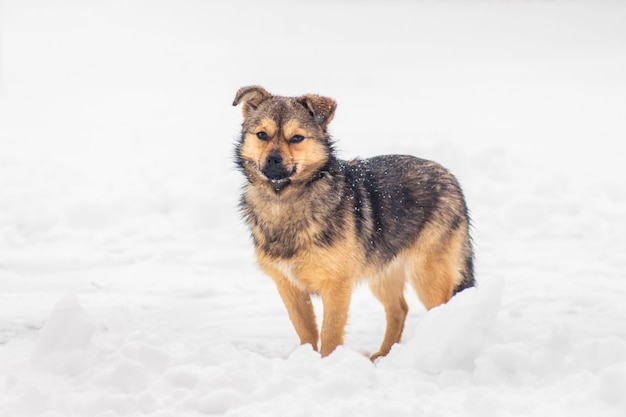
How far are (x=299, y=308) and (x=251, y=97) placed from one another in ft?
5.43

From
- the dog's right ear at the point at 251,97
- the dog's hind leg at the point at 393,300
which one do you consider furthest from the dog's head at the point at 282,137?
the dog's hind leg at the point at 393,300

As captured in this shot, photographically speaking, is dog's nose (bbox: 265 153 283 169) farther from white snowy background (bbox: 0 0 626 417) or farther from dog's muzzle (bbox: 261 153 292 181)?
white snowy background (bbox: 0 0 626 417)

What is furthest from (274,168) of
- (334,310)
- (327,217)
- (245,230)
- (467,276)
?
(245,230)

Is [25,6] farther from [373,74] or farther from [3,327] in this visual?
[3,327]

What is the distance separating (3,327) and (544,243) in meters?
6.73

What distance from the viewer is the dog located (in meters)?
5.38

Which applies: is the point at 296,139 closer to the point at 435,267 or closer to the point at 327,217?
the point at 327,217

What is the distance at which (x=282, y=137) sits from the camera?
5.30 meters

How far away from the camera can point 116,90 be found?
23750mm

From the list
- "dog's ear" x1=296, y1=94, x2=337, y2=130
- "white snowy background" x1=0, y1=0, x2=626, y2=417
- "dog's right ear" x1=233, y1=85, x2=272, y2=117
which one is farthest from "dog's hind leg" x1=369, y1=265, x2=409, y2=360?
"dog's right ear" x1=233, y1=85, x2=272, y2=117

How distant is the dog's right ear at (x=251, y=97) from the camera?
5.59 metres

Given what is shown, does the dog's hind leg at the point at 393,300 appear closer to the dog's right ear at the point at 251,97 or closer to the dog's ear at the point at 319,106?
the dog's ear at the point at 319,106

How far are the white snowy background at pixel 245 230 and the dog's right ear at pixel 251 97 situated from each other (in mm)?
1773

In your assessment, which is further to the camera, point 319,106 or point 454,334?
point 319,106
